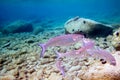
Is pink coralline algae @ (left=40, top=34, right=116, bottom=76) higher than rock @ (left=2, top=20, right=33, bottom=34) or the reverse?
the reverse

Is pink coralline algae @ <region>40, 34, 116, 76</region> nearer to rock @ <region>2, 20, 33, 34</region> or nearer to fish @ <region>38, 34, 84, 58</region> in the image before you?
fish @ <region>38, 34, 84, 58</region>

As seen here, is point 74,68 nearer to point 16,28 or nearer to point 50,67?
point 50,67

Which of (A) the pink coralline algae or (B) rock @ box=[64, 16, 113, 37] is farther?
(B) rock @ box=[64, 16, 113, 37]

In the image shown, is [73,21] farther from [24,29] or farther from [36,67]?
[24,29]

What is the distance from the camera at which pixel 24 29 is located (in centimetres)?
1900

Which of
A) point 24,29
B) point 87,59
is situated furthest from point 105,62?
point 24,29

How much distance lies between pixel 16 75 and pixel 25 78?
38 cm

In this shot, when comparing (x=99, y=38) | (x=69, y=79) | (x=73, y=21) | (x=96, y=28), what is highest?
(x=73, y=21)

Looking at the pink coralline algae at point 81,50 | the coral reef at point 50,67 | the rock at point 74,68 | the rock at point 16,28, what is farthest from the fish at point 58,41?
the rock at point 16,28

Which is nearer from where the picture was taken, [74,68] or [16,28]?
[74,68]

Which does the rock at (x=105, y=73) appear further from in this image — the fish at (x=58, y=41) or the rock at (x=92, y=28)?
the rock at (x=92, y=28)

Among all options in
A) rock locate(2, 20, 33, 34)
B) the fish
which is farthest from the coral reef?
rock locate(2, 20, 33, 34)

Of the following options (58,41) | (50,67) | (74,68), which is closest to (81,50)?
(58,41)

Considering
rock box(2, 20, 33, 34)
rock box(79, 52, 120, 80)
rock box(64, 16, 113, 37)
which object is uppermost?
rock box(2, 20, 33, 34)
